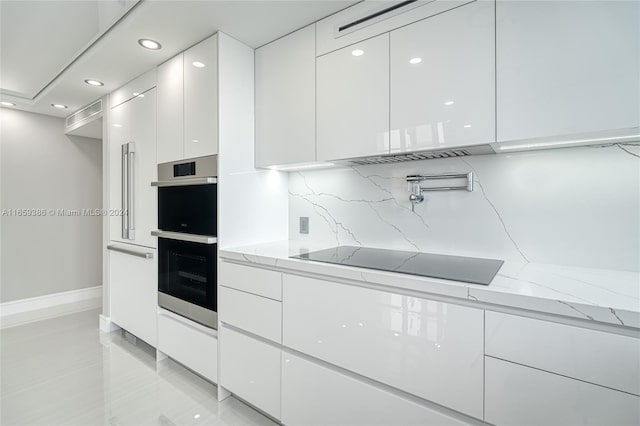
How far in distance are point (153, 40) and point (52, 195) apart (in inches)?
122

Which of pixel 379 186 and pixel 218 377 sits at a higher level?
pixel 379 186

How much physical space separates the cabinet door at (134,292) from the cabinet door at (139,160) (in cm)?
16

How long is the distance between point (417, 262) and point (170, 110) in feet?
6.75

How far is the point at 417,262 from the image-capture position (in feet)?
4.85

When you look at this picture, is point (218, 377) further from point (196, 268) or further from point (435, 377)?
point (435, 377)

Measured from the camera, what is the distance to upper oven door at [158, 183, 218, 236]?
196 centimetres

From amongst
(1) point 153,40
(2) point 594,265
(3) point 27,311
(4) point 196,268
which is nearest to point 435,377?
(2) point 594,265

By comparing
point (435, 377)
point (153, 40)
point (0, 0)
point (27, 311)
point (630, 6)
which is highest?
point (0, 0)

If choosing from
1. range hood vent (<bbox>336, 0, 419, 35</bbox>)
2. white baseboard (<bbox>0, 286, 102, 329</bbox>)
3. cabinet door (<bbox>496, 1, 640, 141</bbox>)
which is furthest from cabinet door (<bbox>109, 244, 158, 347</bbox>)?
cabinet door (<bbox>496, 1, 640, 141</bbox>)

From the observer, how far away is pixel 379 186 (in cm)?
197

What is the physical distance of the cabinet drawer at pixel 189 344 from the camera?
6.57ft

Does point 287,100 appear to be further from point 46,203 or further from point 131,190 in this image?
point 46,203

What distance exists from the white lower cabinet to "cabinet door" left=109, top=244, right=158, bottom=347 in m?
1.44

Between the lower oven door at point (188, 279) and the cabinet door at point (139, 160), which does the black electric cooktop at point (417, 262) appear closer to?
the lower oven door at point (188, 279)
